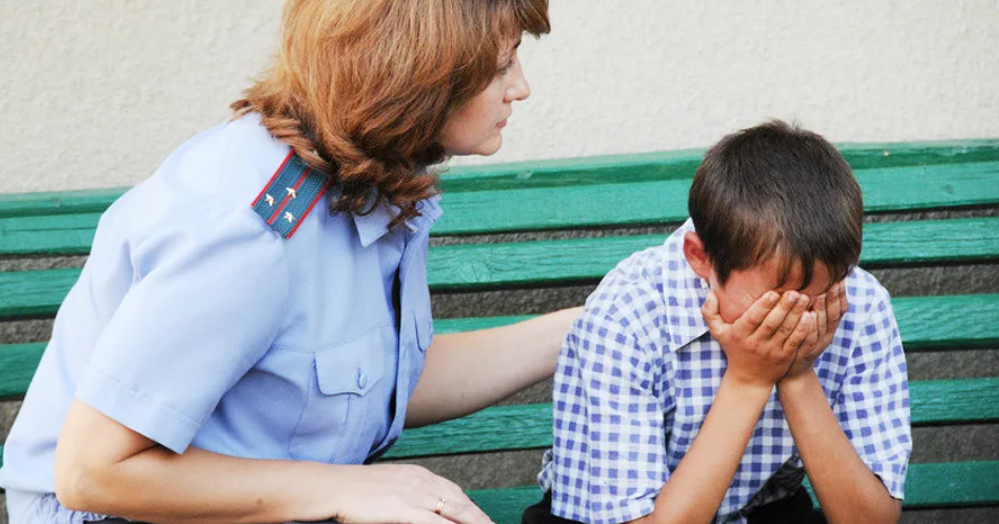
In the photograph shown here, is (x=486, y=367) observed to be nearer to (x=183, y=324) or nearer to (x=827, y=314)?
(x=827, y=314)

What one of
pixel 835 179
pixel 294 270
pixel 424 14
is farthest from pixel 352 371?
pixel 835 179

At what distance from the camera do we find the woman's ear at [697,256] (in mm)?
2018

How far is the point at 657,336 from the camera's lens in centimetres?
204

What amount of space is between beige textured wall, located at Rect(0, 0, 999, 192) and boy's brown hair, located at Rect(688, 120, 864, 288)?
3.06ft

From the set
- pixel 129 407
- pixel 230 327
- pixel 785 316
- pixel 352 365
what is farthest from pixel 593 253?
pixel 129 407

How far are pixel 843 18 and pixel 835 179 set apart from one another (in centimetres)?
118

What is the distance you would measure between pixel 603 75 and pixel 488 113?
115cm

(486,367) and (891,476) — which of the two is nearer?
(891,476)

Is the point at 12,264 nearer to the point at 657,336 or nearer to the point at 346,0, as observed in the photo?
the point at 346,0

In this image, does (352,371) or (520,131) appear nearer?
(352,371)

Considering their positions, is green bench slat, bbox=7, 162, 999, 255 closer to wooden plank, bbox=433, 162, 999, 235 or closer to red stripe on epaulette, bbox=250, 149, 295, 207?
wooden plank, bbox=433, 162, 999, 235

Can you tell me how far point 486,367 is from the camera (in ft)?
Answer: 7.63

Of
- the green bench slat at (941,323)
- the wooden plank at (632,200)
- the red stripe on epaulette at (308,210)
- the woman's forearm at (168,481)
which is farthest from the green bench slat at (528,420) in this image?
the red stripe on epaulette at (308,210)

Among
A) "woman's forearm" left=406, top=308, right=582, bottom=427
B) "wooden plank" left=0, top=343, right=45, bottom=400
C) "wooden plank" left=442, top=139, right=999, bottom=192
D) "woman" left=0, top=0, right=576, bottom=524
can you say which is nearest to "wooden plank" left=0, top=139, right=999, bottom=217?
"wooden plank" left=442, top=139, right=999, bottom=192
